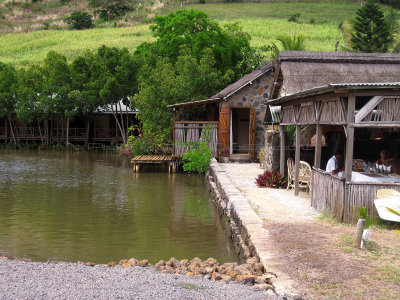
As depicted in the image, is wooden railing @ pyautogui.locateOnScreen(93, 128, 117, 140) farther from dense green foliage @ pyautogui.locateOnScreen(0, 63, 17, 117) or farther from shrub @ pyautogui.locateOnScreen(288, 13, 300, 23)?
shrub @ pyautogui.locateOnScreen(288, 13, 300, 23)

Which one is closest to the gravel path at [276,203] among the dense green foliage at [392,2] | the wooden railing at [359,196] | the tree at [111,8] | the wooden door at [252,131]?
the wooden railing at [359,196]

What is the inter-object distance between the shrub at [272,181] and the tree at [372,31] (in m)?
21.4

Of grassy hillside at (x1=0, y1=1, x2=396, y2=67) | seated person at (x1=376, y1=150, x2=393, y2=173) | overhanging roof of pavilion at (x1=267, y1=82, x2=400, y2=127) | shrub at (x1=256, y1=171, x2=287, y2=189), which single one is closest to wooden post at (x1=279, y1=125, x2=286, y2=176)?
shrub at (x1=256, y1=171, x2=287, y2=189)

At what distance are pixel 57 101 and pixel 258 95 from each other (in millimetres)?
14327

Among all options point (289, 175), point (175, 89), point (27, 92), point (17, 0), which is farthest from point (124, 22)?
point (289, 175)

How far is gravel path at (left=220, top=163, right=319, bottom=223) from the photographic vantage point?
10367mm

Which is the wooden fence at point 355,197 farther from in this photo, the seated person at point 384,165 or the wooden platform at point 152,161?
the wooden platform at point 152,161

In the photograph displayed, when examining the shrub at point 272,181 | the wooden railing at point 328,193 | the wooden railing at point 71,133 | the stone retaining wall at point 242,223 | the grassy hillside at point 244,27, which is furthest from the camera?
the grassy hillside at point 244,27

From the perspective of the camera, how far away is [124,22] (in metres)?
84.1

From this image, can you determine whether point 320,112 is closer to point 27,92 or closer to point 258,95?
point 258,95

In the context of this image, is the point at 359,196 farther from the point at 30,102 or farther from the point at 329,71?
the point at 30,102

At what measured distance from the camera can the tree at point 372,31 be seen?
33000 millimetres

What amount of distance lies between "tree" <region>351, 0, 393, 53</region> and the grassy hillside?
70.5 feet

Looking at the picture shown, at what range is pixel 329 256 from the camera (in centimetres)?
723
